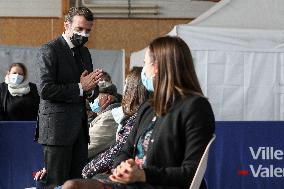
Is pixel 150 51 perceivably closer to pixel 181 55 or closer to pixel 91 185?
pixel 181 55

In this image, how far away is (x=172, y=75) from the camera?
3.21 metres

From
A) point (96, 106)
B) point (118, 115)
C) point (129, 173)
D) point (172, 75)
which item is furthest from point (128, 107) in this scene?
point (129, 173)

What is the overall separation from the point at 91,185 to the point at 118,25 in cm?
1272

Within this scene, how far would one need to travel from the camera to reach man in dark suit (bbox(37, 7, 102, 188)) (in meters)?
4.67

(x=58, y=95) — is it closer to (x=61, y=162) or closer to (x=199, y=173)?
(x=61, y=162)

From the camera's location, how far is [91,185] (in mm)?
2971

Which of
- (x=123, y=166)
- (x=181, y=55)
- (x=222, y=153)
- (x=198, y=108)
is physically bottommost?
(x=222, y=153)

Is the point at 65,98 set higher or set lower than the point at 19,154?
higher

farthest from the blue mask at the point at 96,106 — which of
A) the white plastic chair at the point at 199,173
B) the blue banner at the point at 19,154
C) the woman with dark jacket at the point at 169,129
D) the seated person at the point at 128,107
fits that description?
the white plastic chair at the point at 199,173

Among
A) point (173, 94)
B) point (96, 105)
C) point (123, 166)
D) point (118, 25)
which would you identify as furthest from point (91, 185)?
point (118, 25)

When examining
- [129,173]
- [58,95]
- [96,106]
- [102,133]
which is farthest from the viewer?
[96,106]

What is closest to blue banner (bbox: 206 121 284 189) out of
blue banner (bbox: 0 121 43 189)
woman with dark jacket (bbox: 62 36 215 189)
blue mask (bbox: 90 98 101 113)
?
blue mask (bbox: 90 98 101 113)

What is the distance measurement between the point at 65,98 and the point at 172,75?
5.26 ft

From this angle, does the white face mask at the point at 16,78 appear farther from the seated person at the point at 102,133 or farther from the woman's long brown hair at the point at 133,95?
the woman's long brown hair at the point at 133,95
